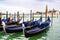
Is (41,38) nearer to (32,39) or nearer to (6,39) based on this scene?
(32,39)

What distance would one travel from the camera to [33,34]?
31.7 ft

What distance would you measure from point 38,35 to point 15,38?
4.11 feet

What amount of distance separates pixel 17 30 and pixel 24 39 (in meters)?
1.68

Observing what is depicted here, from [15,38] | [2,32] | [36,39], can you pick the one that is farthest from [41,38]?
[2,32]

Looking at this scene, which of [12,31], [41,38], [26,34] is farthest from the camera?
[12,31]

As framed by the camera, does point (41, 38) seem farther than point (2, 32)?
No

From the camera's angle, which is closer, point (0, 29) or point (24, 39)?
point (24, 39)

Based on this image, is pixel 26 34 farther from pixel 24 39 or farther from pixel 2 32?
pixel 2 32

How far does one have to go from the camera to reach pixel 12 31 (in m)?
10.7

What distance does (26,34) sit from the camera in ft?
30.2

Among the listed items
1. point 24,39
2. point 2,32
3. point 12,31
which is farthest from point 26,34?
point 2,32

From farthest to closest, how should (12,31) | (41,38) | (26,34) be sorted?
(12,31) < (41,38) < (26,34)

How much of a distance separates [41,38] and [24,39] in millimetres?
975

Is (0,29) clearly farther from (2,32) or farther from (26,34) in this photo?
(26,34)
